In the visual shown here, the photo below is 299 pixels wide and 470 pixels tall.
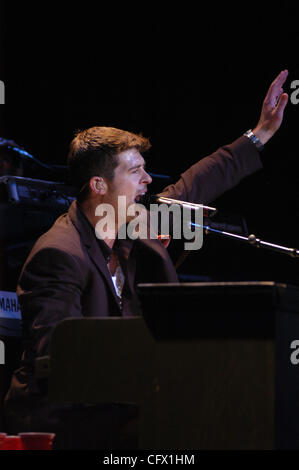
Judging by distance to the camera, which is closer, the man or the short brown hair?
the man

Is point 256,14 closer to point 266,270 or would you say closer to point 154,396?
point 266,270

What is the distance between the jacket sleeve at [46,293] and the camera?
6.34 feet

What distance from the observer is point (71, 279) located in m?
2.05

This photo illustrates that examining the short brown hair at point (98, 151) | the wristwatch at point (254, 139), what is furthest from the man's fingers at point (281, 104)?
the short brown hair at point (98, 151)

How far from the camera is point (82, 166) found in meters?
2.49

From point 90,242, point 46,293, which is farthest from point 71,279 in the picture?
point 90,242

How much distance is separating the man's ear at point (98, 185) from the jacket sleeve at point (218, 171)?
323 millimetres

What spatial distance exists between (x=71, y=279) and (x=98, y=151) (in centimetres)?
63

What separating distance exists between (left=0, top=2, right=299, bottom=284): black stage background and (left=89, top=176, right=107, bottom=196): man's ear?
4.94 feet

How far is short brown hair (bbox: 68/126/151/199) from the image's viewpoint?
244 cm

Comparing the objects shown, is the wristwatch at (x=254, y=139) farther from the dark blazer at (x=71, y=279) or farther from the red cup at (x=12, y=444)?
the red cup at (x=12, y=444)
